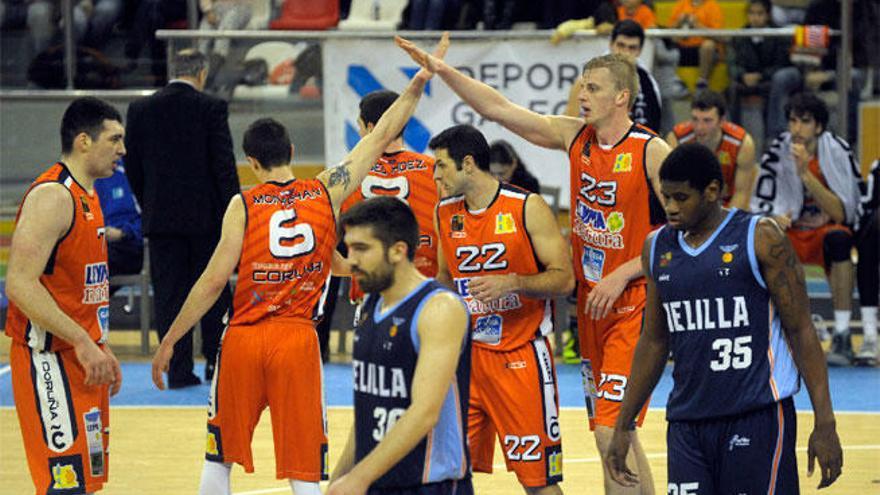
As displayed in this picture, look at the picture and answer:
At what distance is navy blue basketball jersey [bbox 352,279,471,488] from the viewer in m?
5.17

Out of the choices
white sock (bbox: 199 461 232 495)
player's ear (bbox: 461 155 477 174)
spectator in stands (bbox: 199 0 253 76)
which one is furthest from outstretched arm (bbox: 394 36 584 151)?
spectator in stands (bbox: 199 0 253 76)

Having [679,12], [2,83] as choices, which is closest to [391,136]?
[679,12]

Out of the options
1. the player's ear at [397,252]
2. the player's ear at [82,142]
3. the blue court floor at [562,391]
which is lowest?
the blue court floor at [562,391]

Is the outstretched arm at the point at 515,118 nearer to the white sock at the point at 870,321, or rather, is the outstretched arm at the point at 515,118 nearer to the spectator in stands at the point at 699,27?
the white sock at the point at 870,321

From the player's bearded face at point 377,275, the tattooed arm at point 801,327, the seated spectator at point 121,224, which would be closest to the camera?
the player's bearded face at point 377,275

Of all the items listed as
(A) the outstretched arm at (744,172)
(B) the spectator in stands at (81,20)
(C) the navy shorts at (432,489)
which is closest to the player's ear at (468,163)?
(C) the navy shorts at (432,489)

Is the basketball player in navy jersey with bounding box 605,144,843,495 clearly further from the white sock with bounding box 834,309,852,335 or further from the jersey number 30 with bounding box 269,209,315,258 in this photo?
the white sock with bounding box 834,309,852,335

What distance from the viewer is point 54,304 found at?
6.58m

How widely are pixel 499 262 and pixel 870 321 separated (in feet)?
18.9

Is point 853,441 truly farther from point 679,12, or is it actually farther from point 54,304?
point 679,12

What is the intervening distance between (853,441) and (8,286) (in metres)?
5.57

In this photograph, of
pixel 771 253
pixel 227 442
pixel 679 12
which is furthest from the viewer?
pixel 679 12

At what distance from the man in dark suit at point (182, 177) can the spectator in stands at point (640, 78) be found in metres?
2.59

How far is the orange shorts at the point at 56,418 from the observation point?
22.0ft
